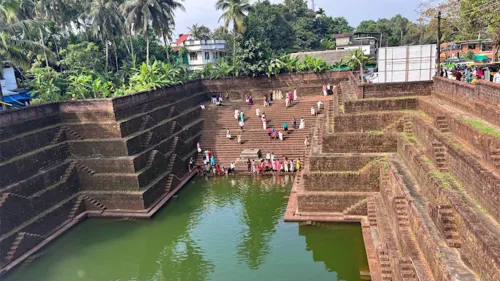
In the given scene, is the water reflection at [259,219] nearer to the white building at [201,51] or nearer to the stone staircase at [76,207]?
the stone staircase at [76,207]

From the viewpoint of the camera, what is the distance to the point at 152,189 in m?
14.6

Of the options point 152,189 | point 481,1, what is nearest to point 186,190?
point 152,189

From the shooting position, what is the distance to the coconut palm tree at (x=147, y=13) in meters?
23.3

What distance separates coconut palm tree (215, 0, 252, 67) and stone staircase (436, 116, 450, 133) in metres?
17.3

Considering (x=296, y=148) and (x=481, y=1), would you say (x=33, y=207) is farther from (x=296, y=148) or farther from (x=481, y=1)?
(x=481, y=1)

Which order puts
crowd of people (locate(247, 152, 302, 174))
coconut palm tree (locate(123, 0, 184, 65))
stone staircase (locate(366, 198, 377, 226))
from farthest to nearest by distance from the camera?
coconut palm tree (locate(123, 0, 184, 65)), crowd of people (locate(247, 152, 302, 174)), stone staircase (locate(366, 198, 377, 226))

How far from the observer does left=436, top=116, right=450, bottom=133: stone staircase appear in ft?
32.3

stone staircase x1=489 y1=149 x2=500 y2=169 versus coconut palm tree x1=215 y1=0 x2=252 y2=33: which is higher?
coconut palm tree x1=215 y1=0 x2=252 y2=33

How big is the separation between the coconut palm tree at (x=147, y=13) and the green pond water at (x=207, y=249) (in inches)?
512

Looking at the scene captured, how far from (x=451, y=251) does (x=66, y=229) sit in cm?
1191

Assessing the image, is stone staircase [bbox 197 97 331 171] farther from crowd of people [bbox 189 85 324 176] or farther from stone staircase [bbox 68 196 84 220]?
stone staircase [bbox 68 196 84 220]

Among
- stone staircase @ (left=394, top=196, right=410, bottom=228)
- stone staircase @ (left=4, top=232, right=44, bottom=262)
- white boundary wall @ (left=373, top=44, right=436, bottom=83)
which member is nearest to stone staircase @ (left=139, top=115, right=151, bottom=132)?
stone staircase @ (left=4, top=232, right=44, bottom=262)

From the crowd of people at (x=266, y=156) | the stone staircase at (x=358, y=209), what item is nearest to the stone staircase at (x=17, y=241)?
the crowd of people at (x=266, y=156)

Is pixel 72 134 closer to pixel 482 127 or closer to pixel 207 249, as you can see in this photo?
pixel 207 249
